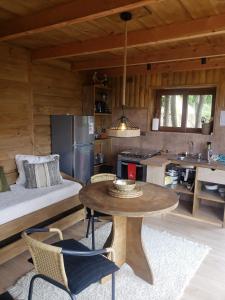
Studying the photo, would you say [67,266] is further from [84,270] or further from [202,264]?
[202,264]

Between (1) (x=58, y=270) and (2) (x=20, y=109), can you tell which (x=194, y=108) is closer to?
(2) (x=20, y=109)

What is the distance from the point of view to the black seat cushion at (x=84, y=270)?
1.60 metres

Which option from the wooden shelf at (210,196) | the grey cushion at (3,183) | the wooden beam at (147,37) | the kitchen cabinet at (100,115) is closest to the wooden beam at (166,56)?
the kitchen cabinet at (100,115)

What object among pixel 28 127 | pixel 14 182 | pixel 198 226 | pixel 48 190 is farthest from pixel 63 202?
pixel 198 226

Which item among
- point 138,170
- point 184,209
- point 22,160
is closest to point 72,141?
point 22,160

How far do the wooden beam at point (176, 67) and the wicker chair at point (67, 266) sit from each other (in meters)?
3.22

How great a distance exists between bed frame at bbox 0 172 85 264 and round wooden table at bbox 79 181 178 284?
0.81 meters

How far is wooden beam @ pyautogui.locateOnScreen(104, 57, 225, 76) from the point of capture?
3674mm

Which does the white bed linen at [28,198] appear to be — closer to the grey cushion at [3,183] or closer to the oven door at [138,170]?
the grey cushion at [3,183]

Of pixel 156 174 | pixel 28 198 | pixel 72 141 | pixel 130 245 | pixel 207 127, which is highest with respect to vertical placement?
pixel 207 127

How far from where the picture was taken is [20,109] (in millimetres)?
3572

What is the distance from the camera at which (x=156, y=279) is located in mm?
2344

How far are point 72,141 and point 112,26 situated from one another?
1902mm

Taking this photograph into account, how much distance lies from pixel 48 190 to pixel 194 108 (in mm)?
2914
